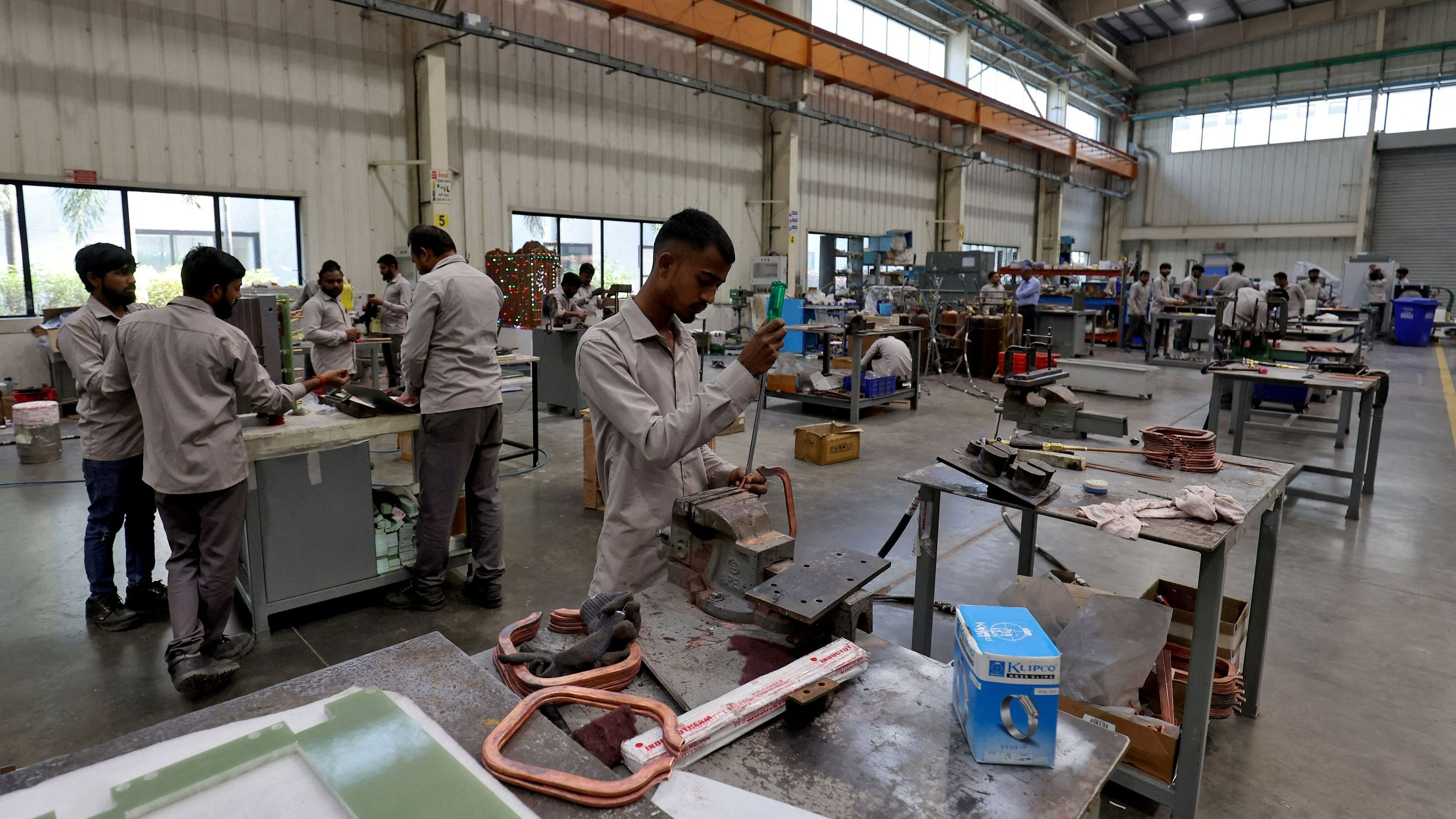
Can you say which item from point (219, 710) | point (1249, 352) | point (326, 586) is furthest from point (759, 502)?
point (1249, 352)

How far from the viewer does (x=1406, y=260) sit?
17.6 m

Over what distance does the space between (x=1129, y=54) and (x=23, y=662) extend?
79.7ft

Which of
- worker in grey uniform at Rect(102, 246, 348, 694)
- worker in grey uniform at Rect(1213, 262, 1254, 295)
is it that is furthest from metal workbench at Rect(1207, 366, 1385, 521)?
worker in grey uniform at Rect(1213, 262, 1254, 295)

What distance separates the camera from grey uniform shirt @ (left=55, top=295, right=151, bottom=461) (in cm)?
281

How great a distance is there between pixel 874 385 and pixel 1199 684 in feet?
18.2

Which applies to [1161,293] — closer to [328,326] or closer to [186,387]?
[328,326]

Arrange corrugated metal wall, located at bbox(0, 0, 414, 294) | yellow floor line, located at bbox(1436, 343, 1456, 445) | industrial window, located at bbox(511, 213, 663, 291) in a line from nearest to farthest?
corrugated metal wall, located at bbox(0, 0, 414, 294), yellow floor line, located at bbox(1436, 343, 1456, 445), industrial window, located at bbox(511, 213, 663, 291)

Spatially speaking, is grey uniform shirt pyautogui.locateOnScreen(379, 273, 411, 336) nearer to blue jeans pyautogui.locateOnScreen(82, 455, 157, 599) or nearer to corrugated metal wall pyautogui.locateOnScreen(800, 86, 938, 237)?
blue jeans pyautogui.locateOnScreen(82, 455, 157, 599)

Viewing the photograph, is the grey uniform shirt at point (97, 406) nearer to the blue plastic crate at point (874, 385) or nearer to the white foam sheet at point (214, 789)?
the white foam sheet at point (214, 789)

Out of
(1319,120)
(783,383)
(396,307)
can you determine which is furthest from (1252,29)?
(396,307)

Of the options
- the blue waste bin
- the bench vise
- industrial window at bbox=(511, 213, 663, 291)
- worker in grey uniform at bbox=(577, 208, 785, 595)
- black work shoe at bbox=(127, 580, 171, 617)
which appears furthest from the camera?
the blue waste bin

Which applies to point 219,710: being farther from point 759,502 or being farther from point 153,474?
point 153,474

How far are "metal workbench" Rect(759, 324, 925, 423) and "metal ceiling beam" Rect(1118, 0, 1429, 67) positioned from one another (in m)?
15.9

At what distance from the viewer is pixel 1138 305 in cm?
1347
